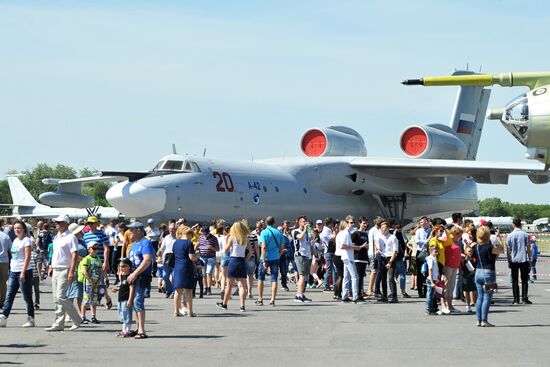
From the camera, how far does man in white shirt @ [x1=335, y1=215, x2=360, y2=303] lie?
18016 mm

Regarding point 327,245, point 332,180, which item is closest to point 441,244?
point 327,245

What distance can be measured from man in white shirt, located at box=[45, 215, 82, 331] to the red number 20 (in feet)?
51.8

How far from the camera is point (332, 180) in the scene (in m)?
34.1

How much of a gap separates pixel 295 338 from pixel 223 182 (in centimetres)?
1722

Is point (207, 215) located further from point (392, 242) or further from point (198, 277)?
point (392, 242)

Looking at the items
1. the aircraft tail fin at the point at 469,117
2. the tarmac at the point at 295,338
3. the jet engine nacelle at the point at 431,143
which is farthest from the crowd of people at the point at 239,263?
the aircraft tail fin at the point at 469,117

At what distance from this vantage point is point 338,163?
34312mm

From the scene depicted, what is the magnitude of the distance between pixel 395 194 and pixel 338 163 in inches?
126

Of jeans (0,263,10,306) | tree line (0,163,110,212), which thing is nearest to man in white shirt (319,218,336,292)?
jeans (0,263,10,306)

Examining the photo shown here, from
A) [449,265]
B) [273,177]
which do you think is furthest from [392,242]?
[273,177]

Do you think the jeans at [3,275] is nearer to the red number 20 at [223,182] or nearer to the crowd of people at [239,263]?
the crowd of people at [239,263]

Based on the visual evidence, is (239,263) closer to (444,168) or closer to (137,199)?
(137,199)

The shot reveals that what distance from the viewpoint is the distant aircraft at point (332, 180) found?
28.0 metres

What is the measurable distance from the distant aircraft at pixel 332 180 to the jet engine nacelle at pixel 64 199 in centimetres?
437
